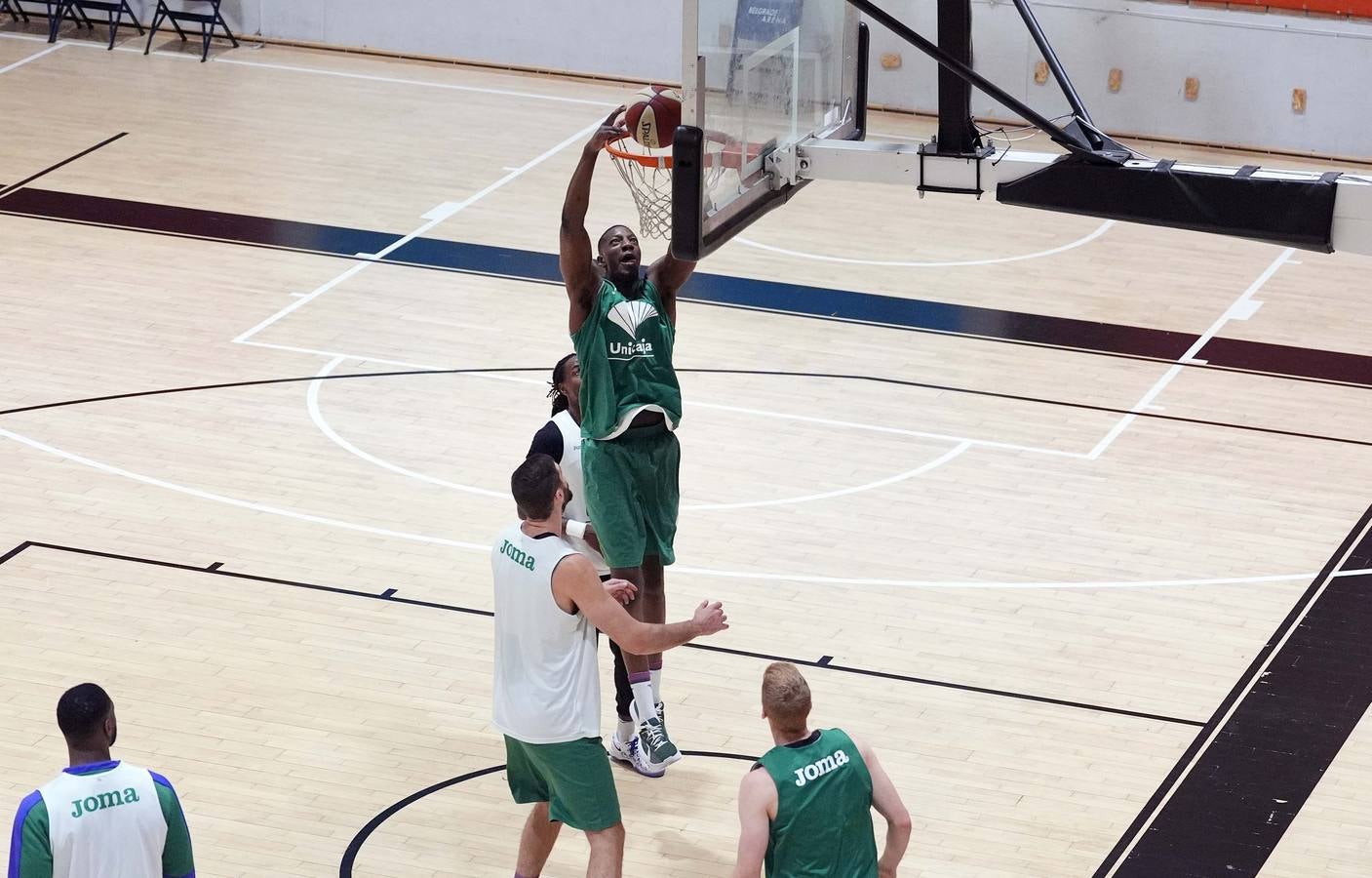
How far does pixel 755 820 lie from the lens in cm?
505

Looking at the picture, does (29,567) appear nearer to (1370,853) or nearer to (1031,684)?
(1031,684)

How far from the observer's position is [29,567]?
29.8ft

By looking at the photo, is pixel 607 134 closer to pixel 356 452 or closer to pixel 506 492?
pixel 506 492

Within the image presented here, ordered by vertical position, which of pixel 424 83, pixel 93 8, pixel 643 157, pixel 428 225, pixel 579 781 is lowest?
pixel 579 781

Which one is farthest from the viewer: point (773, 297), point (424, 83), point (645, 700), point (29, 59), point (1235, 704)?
point (29, 59)

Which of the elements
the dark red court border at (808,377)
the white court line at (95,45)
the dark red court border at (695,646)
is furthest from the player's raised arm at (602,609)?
the white court line at (95,45)

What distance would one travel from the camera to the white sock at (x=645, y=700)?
7.36m

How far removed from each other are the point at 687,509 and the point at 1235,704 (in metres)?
3.10

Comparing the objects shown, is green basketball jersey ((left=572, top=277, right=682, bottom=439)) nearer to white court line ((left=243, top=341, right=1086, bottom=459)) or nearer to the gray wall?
white court line ((left=243, top=341, right=1086, bottom=459))

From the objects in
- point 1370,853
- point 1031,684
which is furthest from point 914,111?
point 1370,853

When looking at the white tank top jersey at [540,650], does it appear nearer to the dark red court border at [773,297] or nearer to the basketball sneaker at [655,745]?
the basketball sneaker at [655,745]

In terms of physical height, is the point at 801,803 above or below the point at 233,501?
above

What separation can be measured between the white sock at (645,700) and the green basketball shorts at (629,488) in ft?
1.59

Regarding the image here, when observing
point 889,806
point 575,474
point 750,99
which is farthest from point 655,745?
point 750,99
